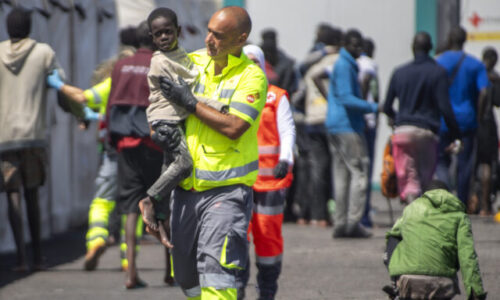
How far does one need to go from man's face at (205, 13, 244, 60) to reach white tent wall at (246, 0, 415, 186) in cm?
1170

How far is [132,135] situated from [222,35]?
3093mm

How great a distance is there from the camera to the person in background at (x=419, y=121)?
9727mm

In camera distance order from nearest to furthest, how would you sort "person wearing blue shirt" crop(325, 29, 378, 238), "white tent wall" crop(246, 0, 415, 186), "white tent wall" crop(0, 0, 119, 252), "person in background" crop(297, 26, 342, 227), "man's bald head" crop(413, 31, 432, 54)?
1. "man's bald head" crop(413, 31, 432, 54)
2. "person wearing blue shirt" crop(325, 29, 378, 238)
3. "white tent wall" crop(0, 0, 119, 252)
4. "person in background" crop(297, 26, 342, 227)
5. "white tent wall" crop(246, 0, 415, 186)

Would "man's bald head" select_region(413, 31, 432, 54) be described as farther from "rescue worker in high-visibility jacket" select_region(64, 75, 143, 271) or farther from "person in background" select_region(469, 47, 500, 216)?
"person in background" select_region(469, 47, 500, 216)

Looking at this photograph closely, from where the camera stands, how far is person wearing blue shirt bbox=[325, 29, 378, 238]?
11.1 metres

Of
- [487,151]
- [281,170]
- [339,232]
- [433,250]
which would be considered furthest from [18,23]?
[487,151]

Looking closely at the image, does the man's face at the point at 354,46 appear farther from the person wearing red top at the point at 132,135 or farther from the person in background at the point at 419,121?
the person wearing red top at the point at 132,135

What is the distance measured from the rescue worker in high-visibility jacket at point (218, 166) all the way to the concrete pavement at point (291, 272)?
2.58 m

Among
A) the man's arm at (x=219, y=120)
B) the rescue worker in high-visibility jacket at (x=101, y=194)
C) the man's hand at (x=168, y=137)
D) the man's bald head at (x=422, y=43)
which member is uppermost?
the man's arm at (x=219, y=120)

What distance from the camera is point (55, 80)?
9.30 meters

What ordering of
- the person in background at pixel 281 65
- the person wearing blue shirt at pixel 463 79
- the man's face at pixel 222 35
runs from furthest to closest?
1. the person in background at pixel 281 65
2. the person wearing blue shirt at pixel 463 79
3. the man's face at pixel 222 35

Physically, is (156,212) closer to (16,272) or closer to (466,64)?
(16,272)

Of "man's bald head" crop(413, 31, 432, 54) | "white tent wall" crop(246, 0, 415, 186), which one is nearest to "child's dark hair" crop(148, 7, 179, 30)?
"man's bald head" crop(413, 31, 432, 54)

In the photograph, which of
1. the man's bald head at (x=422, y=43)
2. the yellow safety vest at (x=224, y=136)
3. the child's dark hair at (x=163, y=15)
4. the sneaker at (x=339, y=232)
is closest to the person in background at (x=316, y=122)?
the sneaker at (x=339, y=232)
